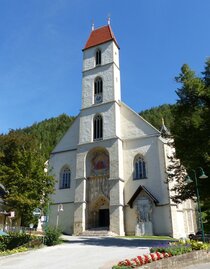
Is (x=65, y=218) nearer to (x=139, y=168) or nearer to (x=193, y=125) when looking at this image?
(x=139, y=168)

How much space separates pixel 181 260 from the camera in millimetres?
12836

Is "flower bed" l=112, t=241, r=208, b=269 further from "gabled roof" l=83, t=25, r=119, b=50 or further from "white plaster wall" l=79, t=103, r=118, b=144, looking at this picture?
"gabled roof" l=83, t=25, r=119, b=50

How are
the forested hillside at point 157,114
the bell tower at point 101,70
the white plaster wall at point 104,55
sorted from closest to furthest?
the bell tower at point 101,70
the white plaster wall at point 104,55
the forested hillside at point 157,114

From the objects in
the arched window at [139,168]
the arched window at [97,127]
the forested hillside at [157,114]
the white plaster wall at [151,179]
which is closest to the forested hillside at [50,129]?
the forested hillside at [157,114]

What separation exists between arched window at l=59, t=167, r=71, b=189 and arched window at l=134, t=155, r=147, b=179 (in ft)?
29.3

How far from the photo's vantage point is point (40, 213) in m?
23.2

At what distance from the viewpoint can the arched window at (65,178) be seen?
37.0 meters

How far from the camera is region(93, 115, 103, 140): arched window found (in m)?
36.5

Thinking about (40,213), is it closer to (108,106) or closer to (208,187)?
(208,187)

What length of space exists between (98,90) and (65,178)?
41.3 feet

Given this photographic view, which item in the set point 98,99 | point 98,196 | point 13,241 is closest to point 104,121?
point 98,99

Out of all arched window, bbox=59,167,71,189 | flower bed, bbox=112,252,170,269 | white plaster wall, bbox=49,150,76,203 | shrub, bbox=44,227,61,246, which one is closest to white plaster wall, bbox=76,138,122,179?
white plaster wall, bbox=49,150,76,203

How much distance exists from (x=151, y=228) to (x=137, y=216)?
76.2 inches

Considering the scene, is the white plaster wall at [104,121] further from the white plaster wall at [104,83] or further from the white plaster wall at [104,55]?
the white plaster wall at [104,55]
